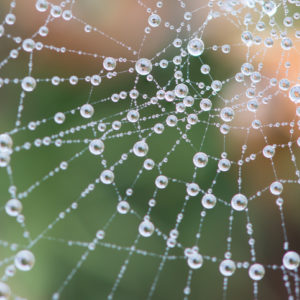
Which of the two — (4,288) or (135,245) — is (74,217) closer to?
(135,245)

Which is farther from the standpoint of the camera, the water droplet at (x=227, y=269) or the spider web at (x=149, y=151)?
the spider web at (x=149, y=151)

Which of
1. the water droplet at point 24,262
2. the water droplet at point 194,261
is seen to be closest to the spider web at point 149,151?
the water droplet at point 194,261

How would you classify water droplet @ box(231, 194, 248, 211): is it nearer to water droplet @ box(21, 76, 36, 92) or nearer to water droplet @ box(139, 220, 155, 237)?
water droplet @ box(139, 220, 155, 237)

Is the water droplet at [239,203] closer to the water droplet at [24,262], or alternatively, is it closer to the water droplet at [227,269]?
the water droplet at [227,269]

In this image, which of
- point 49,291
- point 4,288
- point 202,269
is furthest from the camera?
point 202,269

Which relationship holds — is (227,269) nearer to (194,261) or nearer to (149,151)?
(194,261)

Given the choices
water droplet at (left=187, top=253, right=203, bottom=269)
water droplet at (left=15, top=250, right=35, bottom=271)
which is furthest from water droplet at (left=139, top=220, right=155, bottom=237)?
water droplet at (left=15, top=250, right=35, bottom=271)

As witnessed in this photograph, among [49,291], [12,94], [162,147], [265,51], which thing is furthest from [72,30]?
[49,291]

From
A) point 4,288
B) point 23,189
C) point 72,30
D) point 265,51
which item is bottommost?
point 4,288
